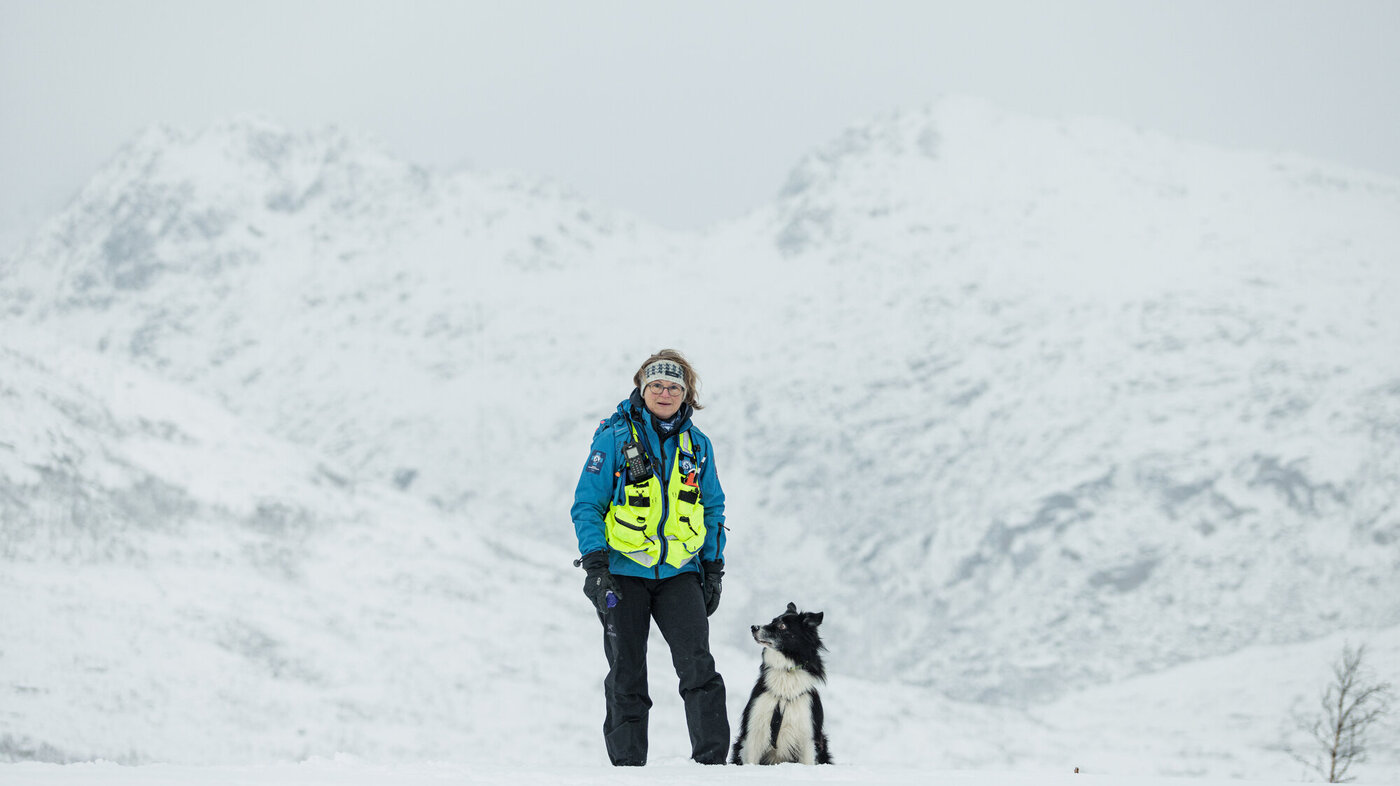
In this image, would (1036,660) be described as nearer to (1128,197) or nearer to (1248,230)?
(1248,230)

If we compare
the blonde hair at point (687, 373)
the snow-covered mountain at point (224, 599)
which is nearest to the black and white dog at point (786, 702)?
the blonde hair at point (687, 373)

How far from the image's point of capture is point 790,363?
417 feet

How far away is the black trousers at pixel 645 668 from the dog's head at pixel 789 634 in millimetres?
432

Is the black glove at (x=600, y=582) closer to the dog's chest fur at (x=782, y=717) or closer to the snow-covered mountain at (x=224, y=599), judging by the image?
the dog's chest fur at (x=782, y=717)

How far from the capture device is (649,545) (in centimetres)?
591

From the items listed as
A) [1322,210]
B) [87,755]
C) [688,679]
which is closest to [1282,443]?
[1322,210]

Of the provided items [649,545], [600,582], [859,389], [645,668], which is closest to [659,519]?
[649,545]

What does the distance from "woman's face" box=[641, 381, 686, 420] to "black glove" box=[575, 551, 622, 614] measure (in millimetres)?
881

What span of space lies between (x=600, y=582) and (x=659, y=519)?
1.64ft

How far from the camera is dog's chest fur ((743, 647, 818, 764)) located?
6.22 metres

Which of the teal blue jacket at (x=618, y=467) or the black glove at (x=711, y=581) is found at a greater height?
the teal blue jacket at (x=618, y=467)

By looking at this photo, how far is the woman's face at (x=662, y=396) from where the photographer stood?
603cm

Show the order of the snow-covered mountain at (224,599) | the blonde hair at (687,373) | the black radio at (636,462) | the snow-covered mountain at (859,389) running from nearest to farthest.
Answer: the black radio at (636,462)
the blonde hair at (687,373)
the snow-covered mountain at (224,599)
the snow-covered mountain at (859,389)

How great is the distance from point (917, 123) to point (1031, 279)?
6824 centimetres
